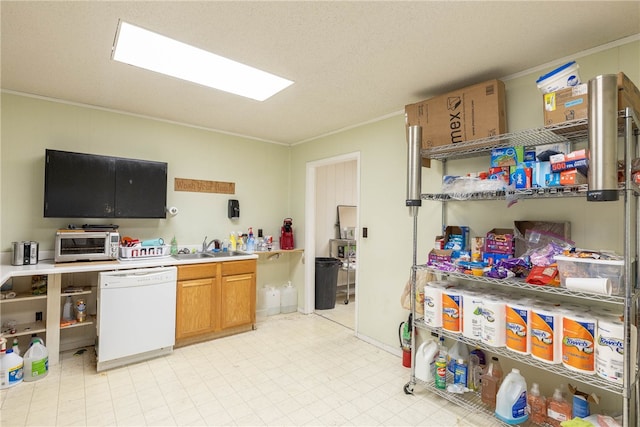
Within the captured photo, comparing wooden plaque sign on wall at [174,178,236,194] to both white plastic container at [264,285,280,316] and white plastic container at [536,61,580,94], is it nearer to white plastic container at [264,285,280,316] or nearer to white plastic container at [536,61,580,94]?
white plastic container at [264,285,280,316]

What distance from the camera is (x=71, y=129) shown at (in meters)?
3.06

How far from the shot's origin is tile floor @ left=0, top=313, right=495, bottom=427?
2.07 meters

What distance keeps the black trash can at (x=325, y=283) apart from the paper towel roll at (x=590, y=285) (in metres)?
3.13

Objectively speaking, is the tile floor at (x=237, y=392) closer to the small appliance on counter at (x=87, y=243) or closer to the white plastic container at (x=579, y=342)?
the white plastic container at (x=579, y=342)

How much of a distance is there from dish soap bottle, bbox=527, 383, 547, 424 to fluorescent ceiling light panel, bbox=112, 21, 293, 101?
276cm

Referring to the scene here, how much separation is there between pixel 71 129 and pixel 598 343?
4383mm

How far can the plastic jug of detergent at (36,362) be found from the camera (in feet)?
8.13

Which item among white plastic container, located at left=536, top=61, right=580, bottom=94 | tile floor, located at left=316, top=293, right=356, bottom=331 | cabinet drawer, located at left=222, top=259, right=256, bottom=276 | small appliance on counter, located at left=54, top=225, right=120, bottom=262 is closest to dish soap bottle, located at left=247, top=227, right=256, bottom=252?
cabinet drawer, located at left=222, top=259, right=256, bottom=276

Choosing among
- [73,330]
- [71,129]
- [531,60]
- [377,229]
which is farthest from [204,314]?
[531,60]

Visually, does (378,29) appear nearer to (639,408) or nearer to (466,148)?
(466,148)

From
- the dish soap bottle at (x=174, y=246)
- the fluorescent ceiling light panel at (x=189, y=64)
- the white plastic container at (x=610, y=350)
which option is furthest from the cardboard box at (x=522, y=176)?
the dish soap bottle at (x=174, y=246)

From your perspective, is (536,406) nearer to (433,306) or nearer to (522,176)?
(433,306)

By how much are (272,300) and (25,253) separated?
2.64 metres

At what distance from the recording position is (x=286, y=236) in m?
4.38
